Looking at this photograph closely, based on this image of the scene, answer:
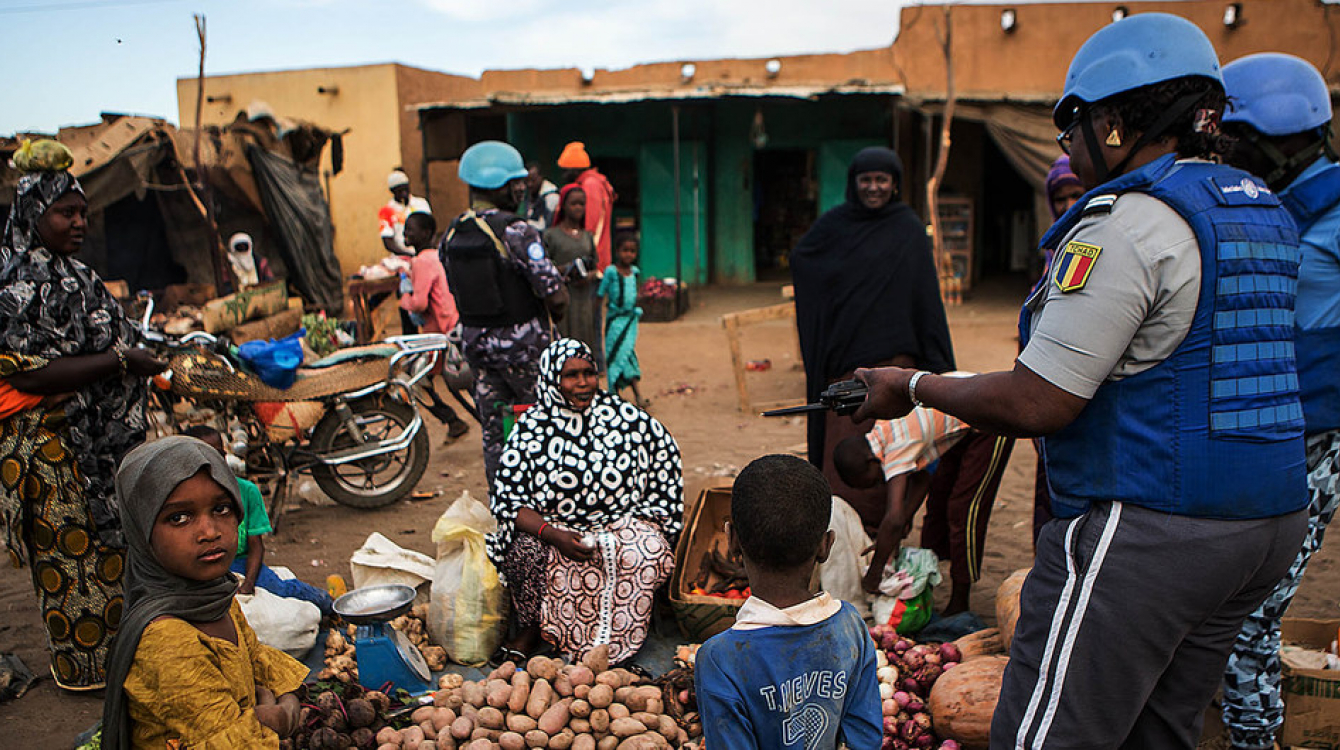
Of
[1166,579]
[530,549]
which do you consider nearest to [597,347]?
[530,549]

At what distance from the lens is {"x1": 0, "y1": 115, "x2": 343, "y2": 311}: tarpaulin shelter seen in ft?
33.3

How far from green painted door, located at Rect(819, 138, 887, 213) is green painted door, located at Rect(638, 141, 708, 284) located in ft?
6.61

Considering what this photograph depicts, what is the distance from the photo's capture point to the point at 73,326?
10.6 feet

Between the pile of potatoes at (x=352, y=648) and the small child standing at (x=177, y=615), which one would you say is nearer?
the small child standing at (x=177, y=615)

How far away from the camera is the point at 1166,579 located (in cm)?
168

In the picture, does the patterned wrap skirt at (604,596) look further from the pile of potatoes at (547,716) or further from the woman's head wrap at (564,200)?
the woman's head wrap at (564,200)

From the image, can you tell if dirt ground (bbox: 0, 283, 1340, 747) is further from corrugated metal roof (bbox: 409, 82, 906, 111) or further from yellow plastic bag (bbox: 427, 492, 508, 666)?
corrugated metal roof (bbox: 409, 82, 906, 111)

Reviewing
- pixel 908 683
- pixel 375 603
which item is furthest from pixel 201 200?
pixel 908 683

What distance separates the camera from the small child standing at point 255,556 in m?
3.57

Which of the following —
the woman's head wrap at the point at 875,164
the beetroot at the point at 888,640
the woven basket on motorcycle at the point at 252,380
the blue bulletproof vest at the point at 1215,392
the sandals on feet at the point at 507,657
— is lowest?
the sandals on feet at the point at 507,657

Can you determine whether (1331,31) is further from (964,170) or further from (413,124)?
(413,124)

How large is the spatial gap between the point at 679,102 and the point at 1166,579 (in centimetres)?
1211

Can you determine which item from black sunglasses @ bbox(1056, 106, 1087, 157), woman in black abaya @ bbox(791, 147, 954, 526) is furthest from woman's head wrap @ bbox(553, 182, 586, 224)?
black sunglasses @ bbox(1056, 106, 1087, 157)

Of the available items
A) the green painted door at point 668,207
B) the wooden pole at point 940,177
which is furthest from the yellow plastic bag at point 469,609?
the green painted door at point 668,207
